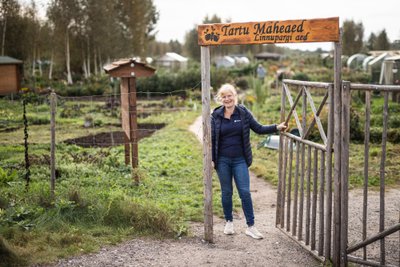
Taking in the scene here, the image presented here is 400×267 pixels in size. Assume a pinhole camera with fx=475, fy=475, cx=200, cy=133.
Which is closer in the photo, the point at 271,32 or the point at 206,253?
the point at 271,32

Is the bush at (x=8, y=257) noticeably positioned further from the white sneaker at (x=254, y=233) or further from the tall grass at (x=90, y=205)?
the white sneaker at (x=254, y=233)

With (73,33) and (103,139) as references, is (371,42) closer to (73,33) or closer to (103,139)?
(73,33)

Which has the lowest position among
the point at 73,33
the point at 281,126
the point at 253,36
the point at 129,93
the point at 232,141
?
the point at 232,141

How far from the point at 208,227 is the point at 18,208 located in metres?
2.61

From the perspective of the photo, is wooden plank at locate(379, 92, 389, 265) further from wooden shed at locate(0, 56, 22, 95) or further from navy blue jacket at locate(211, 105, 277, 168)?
wooden shed at locate(0, 56, 22, 95)

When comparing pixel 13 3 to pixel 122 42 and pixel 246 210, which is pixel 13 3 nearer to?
pixel 122 42

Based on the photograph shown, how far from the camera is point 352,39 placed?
66.3 metres

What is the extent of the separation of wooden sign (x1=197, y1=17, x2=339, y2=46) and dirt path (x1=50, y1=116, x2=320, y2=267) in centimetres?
264

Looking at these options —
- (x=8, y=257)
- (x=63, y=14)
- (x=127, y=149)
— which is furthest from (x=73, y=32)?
(x=8, y=257)

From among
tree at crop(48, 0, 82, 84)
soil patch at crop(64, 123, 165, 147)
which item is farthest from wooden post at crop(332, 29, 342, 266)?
tree at crop(48, 0, 82, 84)

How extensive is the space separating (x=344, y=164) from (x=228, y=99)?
179 cm

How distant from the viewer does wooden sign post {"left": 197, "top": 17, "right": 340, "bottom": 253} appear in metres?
5.19

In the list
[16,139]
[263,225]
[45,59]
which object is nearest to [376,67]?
[16,139]

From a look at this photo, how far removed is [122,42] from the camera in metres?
49.3
